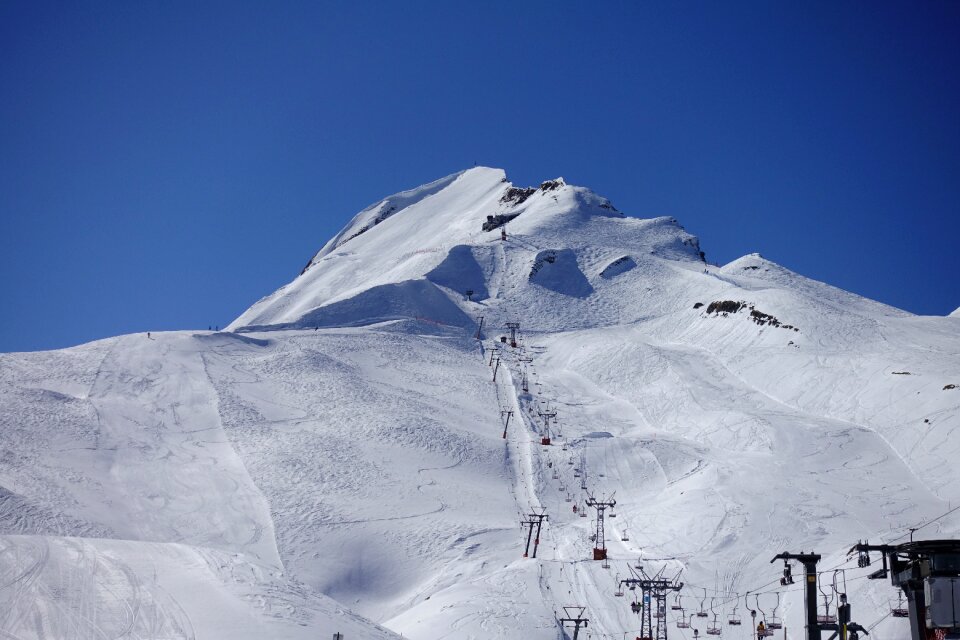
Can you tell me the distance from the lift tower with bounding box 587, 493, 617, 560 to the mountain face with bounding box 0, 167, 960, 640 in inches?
19.0

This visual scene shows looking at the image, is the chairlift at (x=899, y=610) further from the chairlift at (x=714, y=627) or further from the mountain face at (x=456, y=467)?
the chairlift at (x=714, y=627)

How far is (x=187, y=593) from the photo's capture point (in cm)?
2548

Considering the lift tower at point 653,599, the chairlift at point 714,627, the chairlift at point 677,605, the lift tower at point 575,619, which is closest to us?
the lift tower at point 653,599

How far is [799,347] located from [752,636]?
130 feet

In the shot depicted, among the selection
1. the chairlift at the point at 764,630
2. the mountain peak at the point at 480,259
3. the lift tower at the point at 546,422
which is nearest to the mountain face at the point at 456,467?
the chairlift at the point at 764,630

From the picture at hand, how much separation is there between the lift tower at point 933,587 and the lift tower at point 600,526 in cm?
3034

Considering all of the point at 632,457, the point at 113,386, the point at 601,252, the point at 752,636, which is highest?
the point at 601,252

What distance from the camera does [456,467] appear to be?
50344mm

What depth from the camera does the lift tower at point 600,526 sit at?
40.4m

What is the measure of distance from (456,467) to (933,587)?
41391 mm

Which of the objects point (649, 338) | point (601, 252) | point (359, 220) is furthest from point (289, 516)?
point (359, 220)

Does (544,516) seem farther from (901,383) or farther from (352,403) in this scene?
(901,383)

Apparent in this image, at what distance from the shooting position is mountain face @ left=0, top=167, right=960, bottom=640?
94.3ft

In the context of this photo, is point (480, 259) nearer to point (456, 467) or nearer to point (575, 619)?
point (456, 467)
